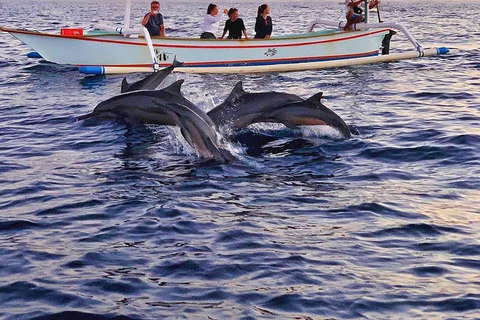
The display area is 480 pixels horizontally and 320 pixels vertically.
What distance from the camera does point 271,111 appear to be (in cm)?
1409

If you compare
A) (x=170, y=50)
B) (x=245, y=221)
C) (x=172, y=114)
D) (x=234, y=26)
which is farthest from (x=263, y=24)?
(x=245, y=221)

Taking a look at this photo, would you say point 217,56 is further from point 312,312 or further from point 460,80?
point 312,312

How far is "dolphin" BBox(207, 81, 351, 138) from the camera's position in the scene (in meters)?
14.0

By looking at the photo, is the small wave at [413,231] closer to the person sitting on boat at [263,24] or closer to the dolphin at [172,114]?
the dolphin at [172,114]

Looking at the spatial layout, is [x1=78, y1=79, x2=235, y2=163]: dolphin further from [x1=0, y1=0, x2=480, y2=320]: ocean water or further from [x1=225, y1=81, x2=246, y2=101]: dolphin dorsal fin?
[x1=225, y1=81, x2=246, y2=101]: dolphin dorsal fin

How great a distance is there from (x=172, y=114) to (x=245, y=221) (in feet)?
12.2

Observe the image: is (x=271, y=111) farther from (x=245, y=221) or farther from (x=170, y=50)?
(x=170, y=50)

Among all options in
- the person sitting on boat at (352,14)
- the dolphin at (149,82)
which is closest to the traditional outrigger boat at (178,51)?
the person sitting on boat at (352,14)

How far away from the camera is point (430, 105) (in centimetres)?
1842

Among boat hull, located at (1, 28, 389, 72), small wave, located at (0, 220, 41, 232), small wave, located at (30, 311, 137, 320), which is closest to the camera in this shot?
small wave, located at (30, 311, 137, 320)

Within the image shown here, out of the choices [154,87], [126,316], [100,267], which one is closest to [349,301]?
[126,316]

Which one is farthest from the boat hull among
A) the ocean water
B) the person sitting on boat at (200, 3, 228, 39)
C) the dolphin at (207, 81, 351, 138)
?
the dolphin at (207, 81, 351, 138)

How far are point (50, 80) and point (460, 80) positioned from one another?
11671 millimetres

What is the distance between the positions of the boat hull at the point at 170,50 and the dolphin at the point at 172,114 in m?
8.34
